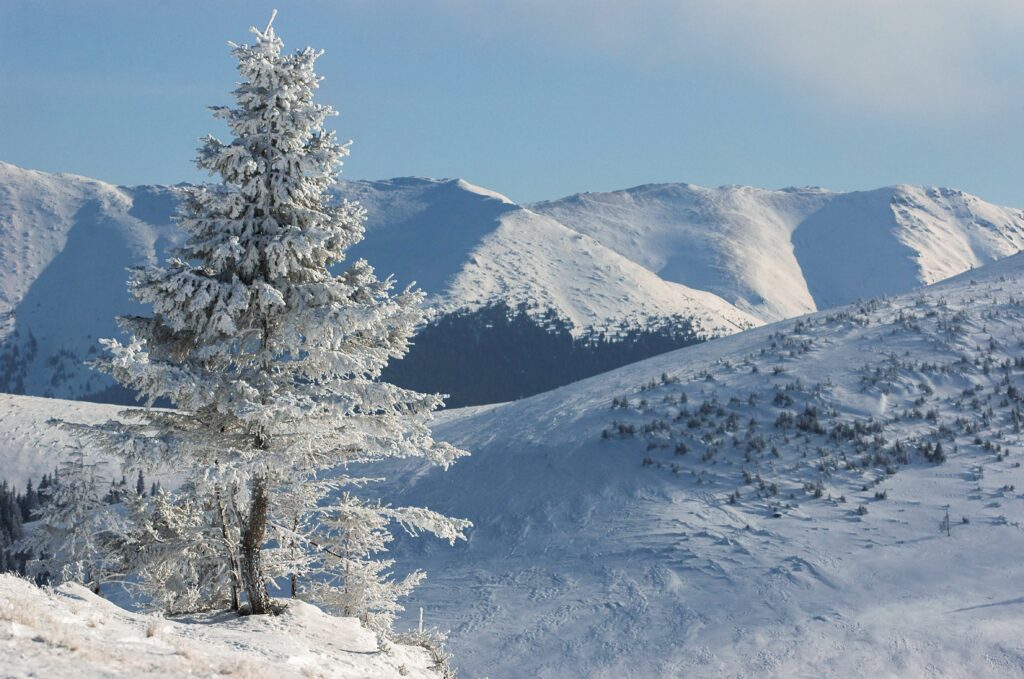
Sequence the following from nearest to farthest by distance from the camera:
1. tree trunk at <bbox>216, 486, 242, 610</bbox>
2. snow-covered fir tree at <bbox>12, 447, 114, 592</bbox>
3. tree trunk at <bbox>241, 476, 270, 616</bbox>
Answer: tree trunk at <bbox>241, 476, 270, 616</bbox> → tree trunk at <bbox>216, 486, 242, 610</bbox> → snow-covered fir tree at <bbox>12, 447, 114, 592</bbox>

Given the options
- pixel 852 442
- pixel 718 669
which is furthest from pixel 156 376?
pixel 852 442

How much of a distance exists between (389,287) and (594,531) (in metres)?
16.4

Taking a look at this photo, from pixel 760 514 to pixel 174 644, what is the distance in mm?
20674

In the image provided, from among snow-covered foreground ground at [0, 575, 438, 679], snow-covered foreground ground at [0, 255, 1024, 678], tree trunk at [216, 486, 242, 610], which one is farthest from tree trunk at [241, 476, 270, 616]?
snow-covered foreground ground at [0, 255, 1024, 678]

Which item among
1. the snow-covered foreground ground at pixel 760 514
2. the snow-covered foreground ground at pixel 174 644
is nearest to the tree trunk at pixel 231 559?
the snow-covered foreground ground at pixel 174 644

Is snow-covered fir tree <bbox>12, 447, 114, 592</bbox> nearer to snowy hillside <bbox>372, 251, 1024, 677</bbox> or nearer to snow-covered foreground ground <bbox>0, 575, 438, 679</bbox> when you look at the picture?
snowy hillside <bbox>372, 251, 1024, 677</bbox>

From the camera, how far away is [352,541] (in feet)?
55.9

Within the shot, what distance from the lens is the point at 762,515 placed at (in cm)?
2664

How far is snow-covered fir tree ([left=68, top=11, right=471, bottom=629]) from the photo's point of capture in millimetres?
12477

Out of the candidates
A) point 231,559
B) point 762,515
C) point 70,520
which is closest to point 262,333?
point 231,559

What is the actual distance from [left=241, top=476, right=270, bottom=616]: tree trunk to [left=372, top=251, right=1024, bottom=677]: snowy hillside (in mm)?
8305

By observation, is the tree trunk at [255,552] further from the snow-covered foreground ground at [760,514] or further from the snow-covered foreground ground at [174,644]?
the snow-covered foreground ground at [760,514]

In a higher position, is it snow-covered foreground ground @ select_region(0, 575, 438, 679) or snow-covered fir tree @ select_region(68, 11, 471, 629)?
snow-covered fir tree @ select_region(68, 11, 471, 629)

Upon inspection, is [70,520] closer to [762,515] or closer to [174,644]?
[174,644]
